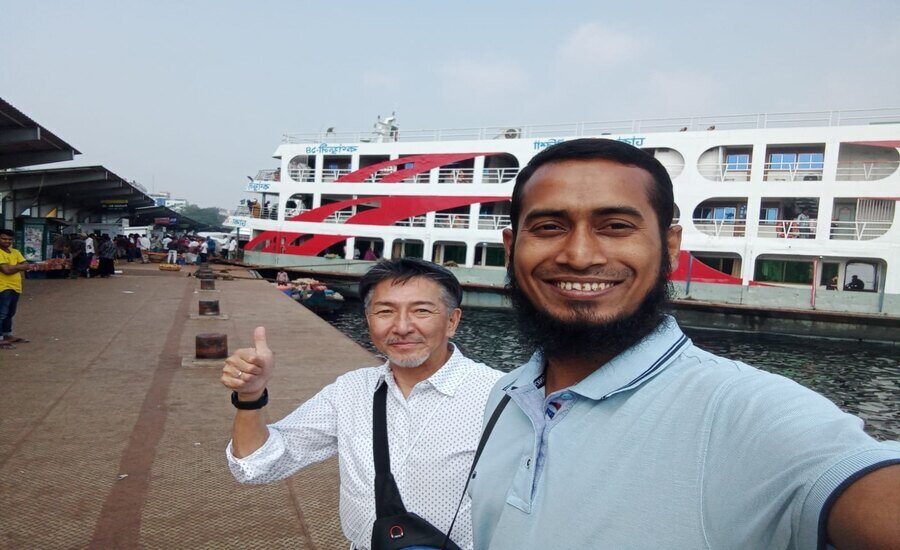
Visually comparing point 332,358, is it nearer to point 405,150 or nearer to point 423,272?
point 423,272

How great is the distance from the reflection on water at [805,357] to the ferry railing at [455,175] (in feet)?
20.7

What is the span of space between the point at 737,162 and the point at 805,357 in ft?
25.2

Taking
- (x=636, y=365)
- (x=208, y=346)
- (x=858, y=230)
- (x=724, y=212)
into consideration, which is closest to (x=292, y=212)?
(x=724, y=212)

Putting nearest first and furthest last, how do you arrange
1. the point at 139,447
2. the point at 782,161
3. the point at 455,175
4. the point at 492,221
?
the point at 139,447, the point at 782,161, the point at 492,221, the point at 455,175

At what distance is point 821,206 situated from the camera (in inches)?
678

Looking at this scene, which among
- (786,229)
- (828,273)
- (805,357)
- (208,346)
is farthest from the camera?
(786,229)

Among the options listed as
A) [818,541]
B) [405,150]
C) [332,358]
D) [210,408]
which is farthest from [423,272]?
[405,150]

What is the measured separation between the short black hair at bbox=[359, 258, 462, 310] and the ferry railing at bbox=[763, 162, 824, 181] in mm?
19109

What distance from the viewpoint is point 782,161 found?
18.5 metres

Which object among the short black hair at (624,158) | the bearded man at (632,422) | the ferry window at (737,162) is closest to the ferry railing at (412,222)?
the ferry window at (737,162)

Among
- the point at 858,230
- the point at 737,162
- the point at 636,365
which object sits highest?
the point at 737,162

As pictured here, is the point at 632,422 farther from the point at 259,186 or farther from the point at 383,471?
the point at 259,186

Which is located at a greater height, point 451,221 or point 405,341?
point 451,221

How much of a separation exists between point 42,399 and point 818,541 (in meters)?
5.95
